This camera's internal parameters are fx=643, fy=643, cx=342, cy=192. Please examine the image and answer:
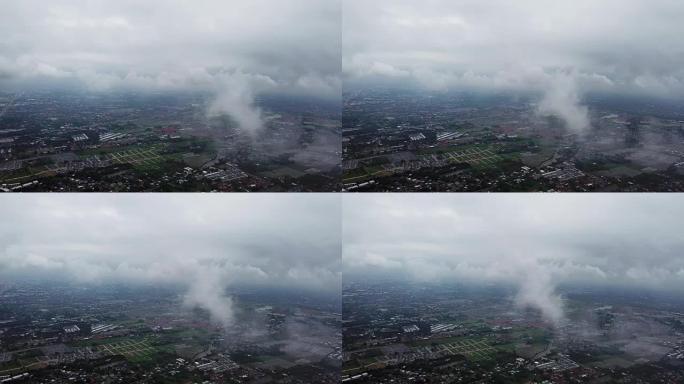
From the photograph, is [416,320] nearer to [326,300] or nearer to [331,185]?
[326,300]

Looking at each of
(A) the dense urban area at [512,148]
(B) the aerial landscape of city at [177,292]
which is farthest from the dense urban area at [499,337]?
(A) the dense urban area at [512,148]

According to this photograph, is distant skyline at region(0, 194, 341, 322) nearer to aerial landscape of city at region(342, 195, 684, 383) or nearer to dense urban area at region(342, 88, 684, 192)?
aerial landscape of city at region(342, 195, 684, 383)

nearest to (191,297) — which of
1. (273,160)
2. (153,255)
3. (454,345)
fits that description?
(153,255)

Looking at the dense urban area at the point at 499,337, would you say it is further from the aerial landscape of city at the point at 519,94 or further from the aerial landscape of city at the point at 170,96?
the aerial landscape of city at the point at 170,96

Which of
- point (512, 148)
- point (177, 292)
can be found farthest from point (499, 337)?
point (177, 292)

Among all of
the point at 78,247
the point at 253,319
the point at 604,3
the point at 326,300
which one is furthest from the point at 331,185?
the point at 604,3

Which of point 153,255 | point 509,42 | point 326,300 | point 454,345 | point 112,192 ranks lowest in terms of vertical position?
point 454,345

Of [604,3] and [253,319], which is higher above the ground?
[604,3]

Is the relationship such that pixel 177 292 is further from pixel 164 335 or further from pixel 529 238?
pixel 529 238
